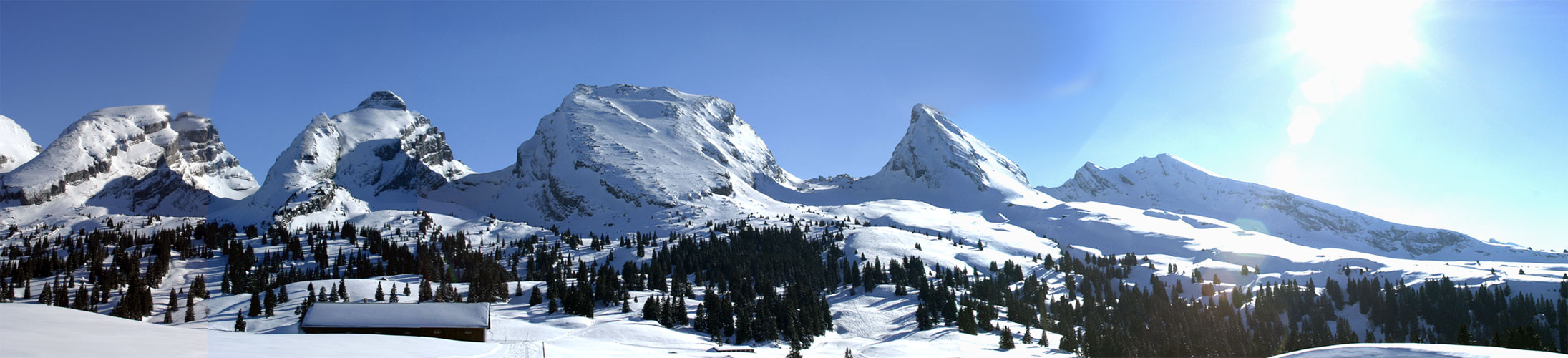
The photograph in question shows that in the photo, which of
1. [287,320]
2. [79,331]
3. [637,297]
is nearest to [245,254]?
[287,320]

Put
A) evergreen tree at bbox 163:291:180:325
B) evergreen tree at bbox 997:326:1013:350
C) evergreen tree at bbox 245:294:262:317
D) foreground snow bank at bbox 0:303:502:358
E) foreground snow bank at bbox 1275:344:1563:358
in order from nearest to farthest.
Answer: foreground snow bank at bbox 0:303:502:358, foreground snow bank at bbox 1275:344:1563:358, evergreen tree at bbox 245:294:262:317, evergreen tree at bbox 163:291:180:325, evergreen tree at bbox 997:326:1013:350

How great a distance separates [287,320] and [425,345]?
70.0 metres

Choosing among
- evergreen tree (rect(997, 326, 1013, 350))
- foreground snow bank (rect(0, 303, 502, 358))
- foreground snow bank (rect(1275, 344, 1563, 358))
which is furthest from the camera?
evergreen tree (rect(997, 326, 1013, 350))

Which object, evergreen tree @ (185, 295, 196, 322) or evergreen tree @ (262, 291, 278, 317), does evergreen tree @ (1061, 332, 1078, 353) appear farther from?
evergreen tree @ (185, 295, 196, 322)

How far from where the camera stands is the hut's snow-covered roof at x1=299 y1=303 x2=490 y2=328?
69.1m

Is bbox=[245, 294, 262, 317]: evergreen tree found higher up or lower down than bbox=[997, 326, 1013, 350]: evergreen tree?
higher up

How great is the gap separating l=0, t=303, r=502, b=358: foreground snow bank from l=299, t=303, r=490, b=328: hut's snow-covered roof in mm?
42921

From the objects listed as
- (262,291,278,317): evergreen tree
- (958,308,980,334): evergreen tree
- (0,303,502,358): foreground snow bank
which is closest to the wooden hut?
(262,291,278,317): evergreen tree

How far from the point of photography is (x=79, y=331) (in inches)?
680

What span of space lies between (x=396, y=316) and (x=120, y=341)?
58772 mm

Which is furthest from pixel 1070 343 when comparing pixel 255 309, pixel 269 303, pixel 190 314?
pixel 190 314

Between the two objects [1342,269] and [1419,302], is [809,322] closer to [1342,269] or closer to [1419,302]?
[1419,302]

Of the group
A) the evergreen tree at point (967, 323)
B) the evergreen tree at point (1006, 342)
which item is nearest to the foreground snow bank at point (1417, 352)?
the evergreen tree at point (1006, 342)

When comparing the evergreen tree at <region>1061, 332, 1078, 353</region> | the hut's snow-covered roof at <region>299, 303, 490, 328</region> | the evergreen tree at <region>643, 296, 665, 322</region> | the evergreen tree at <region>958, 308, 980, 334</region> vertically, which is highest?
the hut's snow-covered roof at <region>299, 303, 490, 328</region>
